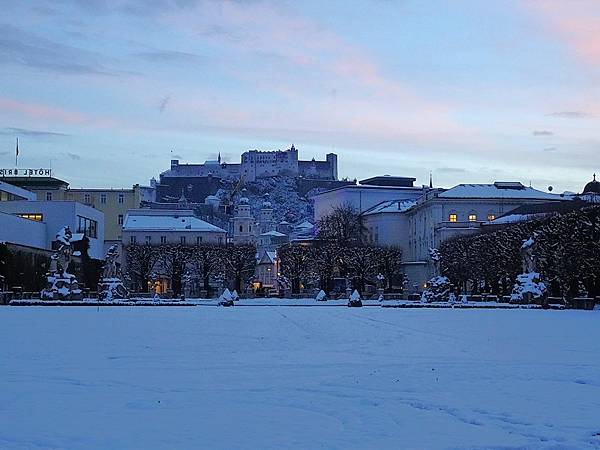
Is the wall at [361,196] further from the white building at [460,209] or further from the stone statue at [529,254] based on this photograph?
the stone statue at [529,254]

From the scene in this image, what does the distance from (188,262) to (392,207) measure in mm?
41564

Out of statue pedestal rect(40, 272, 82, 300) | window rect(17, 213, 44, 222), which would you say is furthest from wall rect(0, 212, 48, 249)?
statue pedestal rect(40, 272, 82, 300)

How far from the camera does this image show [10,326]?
28.2 m

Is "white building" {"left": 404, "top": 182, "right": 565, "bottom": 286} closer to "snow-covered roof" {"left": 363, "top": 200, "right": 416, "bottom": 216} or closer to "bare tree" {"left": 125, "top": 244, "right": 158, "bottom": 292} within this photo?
"snow-covered roof" {"left": 363, "top": 200, "right": 416, "bottom": 216}

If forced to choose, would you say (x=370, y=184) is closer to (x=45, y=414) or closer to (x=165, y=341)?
(x=165, y=341)

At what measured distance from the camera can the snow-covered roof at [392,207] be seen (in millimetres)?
124469

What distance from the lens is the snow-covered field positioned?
32.6 feet

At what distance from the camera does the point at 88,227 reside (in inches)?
3573

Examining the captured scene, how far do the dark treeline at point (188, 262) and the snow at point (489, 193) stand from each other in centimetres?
2634

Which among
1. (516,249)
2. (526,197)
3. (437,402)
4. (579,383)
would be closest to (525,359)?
(579,383)

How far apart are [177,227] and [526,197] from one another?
44356 millimetres

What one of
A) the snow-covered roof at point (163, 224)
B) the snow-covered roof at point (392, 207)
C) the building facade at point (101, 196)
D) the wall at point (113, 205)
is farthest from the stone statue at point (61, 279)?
the snow-covered roof at point (392, 207)

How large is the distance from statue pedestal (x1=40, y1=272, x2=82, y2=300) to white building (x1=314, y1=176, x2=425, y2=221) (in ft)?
277

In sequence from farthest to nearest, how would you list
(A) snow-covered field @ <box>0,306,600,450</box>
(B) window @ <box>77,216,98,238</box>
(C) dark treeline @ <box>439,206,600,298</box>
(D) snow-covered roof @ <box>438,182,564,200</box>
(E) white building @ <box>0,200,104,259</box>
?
(D) snow-covered roof @ <box>438,182,564,200</box> < (B) window @ <box>77,216,98,238</box> < (E) white building @ <box>0,200,104,259</box> < (C) dark treeline @ <box>439,206,600,298</box> < (A) snow-covered field @ <box>0,306,600,450</box>
